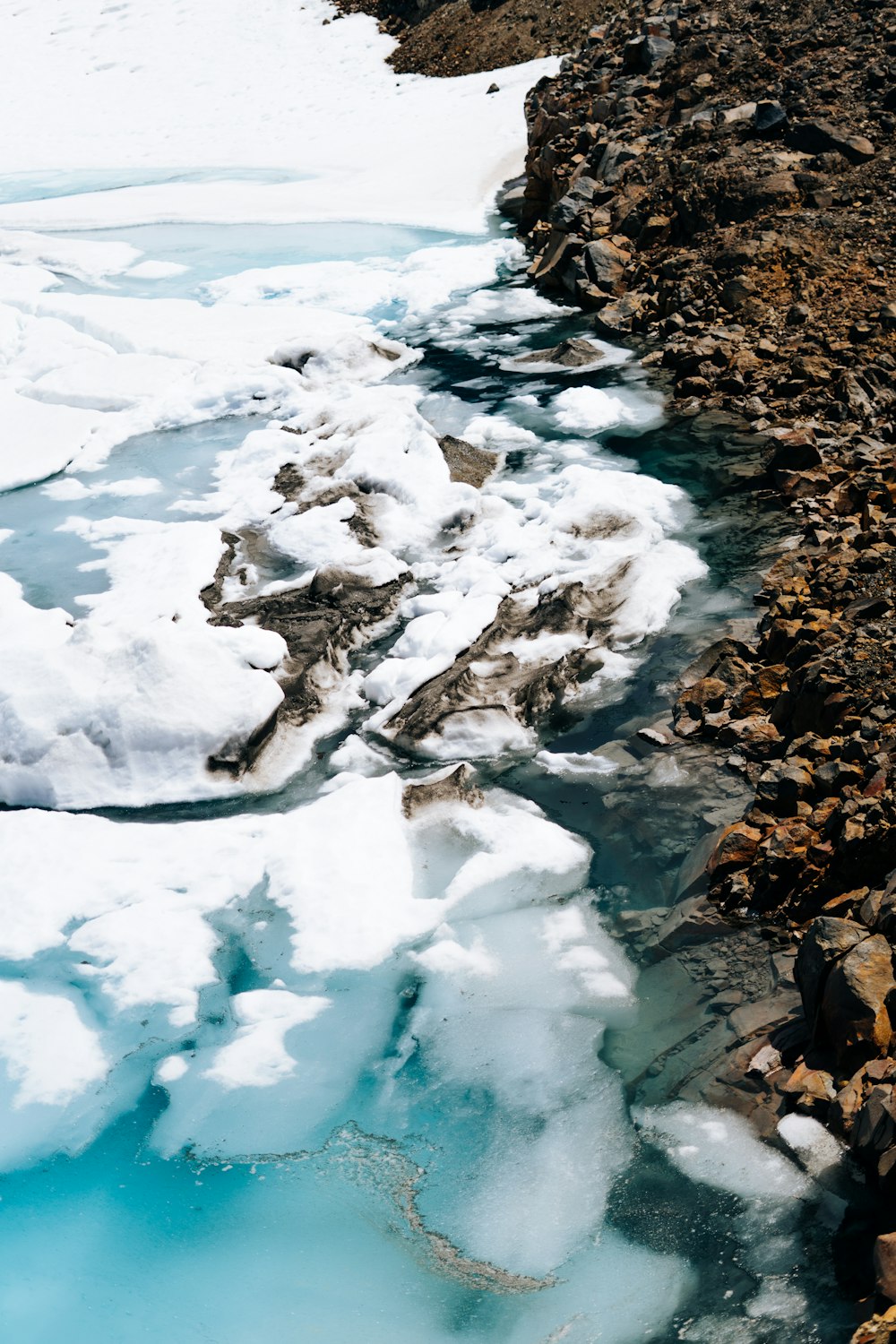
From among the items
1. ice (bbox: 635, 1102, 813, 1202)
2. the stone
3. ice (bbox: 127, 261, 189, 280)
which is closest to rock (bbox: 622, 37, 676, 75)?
ice (bbox: 127, 261, 189, 280)

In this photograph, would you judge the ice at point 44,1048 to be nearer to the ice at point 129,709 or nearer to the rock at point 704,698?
the ice at point 129,709

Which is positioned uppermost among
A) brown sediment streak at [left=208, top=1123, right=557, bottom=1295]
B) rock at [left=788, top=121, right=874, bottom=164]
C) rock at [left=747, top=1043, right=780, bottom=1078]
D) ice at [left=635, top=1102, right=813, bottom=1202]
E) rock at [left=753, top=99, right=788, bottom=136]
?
rock at [left=753, top=99, right=788, bottom=136]

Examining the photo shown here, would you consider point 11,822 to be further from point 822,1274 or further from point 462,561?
point 822,1274

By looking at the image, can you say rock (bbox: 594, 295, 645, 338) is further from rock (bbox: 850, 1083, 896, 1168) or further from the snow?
rock (bbox: 850, 1083, 896, 1168)

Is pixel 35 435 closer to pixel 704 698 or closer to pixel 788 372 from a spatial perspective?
pixel 788 372

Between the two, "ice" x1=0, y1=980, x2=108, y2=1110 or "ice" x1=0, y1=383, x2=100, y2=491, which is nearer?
"ice" x1=0, y1=980, x2=108, y2=1110

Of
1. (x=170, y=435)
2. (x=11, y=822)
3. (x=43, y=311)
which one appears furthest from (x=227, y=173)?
(x=11, y=822)

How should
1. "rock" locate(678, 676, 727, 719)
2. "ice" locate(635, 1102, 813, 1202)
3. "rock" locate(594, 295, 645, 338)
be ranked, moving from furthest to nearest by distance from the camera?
"rock" locate(594, 295, 645, 338), "rock" locate(678, 676, 727, 719), "ice" locate(635, 1102, 813, 1202)
